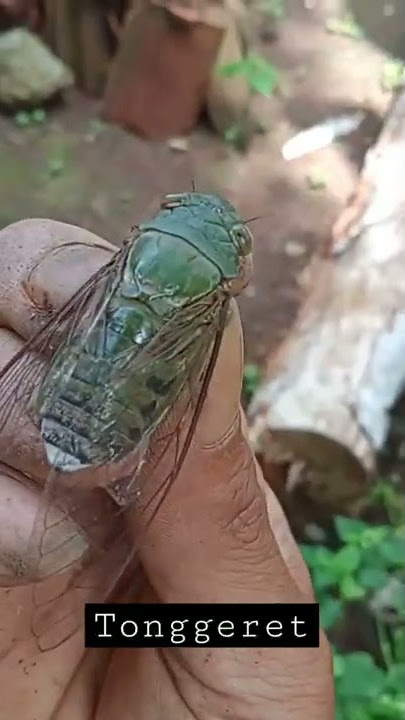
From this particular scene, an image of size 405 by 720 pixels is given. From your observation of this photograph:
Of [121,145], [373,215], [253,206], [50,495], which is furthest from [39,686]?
[121,145]

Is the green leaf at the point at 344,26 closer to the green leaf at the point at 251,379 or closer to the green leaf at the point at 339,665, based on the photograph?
the green leaf at the point at 251,379

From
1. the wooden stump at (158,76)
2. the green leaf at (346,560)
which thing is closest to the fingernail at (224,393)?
the green leaf at (346,560)

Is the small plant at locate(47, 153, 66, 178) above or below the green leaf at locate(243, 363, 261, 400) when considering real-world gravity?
below

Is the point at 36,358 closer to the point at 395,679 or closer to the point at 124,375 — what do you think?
the point at 124,375

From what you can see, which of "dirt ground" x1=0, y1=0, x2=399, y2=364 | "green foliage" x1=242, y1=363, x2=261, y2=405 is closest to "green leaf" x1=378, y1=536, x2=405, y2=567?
"green foliage" x1=242, y1=363, x2=261, y2=405

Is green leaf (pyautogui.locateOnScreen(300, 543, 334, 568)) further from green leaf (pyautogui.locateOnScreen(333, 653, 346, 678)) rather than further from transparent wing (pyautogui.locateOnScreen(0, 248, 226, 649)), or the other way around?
transparent wing (pyautogui.locateOnScreen(0, 248, 226, 649))

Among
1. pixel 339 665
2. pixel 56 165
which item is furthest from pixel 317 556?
pixel 56 165

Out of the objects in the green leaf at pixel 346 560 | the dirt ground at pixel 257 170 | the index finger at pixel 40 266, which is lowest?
the dirt ground at pixel 257 170
